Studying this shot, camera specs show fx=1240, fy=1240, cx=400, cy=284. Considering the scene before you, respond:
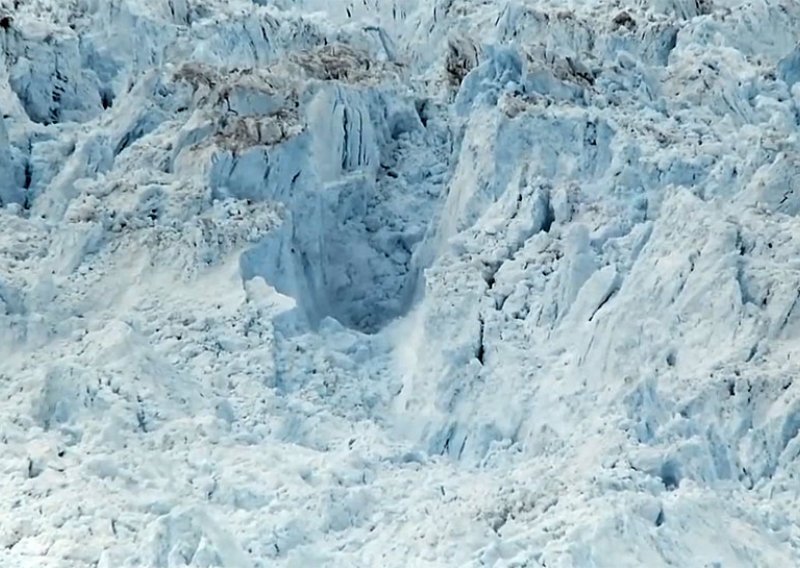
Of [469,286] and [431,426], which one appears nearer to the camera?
[431,426]

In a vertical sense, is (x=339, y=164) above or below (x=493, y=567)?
above

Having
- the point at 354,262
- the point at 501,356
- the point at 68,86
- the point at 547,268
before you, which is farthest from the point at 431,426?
the point at 68,86

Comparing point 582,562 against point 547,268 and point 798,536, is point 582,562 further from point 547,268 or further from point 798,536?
point 547,268

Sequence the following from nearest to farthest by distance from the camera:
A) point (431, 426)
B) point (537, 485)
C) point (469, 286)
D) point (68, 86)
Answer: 1. point (537, 485)
2. point (431, 426)
3. point (469, 286)
4. point (68, 86)

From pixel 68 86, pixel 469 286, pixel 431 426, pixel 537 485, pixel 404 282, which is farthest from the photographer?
pixel 68 86

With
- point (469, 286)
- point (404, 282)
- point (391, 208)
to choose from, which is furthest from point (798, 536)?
point (391, 208)

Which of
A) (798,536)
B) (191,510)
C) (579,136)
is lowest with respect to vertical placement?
(191,510)

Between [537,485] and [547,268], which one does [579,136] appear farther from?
[537,485]
